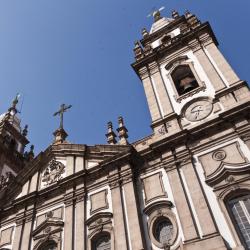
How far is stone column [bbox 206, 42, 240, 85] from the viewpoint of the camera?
15500mm

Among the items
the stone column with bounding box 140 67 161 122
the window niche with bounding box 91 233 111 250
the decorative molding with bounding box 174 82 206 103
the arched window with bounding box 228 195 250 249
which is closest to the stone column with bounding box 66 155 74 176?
the window niche with bounding box 91 233 111 250

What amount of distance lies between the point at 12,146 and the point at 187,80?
52.5 ft

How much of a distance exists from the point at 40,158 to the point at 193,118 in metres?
8.30

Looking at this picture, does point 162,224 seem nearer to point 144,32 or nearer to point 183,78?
point 183,78

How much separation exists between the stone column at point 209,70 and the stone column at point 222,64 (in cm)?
29

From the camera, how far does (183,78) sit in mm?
17828

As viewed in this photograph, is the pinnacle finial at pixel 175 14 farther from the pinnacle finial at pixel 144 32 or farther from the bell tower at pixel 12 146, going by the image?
the bell tower at pixel 12 146

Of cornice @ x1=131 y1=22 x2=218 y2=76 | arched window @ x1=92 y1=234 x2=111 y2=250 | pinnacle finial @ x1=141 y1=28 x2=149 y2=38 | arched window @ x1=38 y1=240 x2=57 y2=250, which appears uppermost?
pinnacle finial @ x1=141 y1=28 x2=149 y2=38

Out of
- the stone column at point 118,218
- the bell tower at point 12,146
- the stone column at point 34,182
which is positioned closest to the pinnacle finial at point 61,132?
the stone column at point 34,182

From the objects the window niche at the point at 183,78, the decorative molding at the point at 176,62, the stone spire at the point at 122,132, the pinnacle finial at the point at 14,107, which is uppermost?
the pinnacle finial at the point at 14,107

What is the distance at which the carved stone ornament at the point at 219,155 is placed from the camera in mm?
13070

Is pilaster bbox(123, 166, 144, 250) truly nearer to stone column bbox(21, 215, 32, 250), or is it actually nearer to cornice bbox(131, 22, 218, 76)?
stone column bbox(21, 215, 32, 250)

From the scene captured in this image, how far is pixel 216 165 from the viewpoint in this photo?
13.0 meters

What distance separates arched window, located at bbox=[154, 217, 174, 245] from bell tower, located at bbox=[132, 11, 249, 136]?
3899 millimetres
